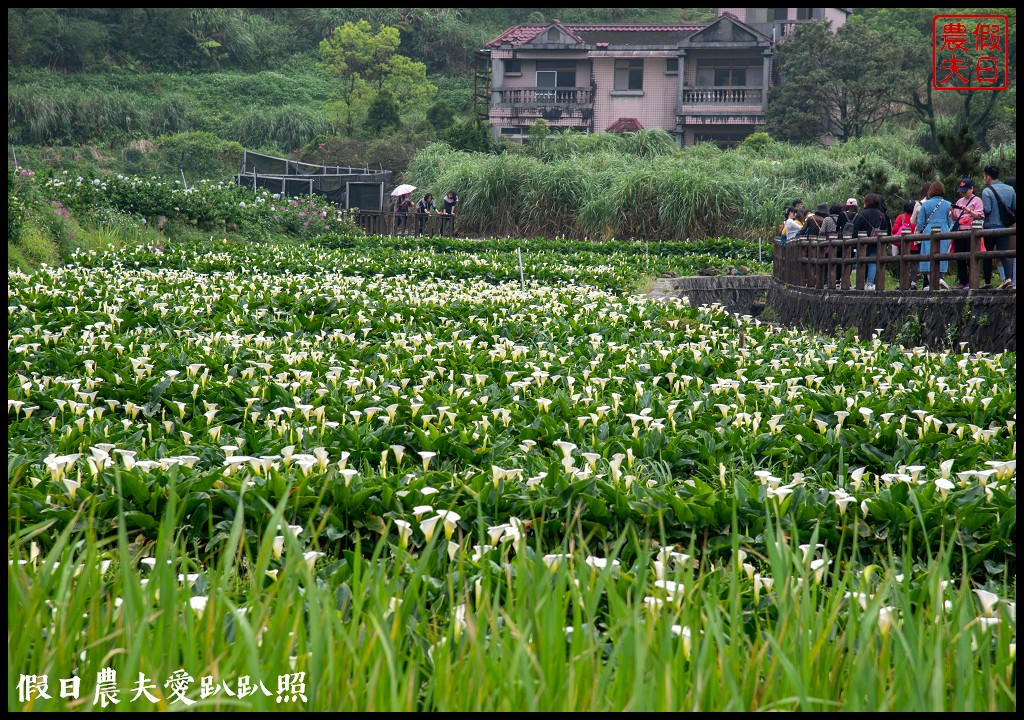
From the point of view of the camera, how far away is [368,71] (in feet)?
183

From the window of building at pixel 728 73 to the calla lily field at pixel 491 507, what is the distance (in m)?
36.7

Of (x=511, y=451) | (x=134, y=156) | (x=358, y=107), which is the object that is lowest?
(x=511, y=451)

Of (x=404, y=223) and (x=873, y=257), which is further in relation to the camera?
(x=404, y=223)

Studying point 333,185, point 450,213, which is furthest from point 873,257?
point 333,185

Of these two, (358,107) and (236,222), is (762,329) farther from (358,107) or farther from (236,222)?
(358,107)

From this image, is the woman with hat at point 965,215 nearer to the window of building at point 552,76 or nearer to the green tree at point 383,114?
the window of building at point 552,76

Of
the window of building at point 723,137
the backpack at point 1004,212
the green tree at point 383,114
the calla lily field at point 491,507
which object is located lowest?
the calla lily field at point 491,507

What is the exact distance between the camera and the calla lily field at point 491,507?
2.11 meters

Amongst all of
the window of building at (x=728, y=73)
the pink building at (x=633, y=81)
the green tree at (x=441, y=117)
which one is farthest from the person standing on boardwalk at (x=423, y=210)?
the window of building at (x=728, y=73)

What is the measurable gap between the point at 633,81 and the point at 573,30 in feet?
12.9

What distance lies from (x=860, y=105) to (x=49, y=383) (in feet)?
137

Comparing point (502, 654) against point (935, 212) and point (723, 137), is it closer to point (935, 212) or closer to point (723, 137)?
point (935, 212)

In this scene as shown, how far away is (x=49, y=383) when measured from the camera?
6461mm

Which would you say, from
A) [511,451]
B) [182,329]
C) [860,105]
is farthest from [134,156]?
[511,451]
